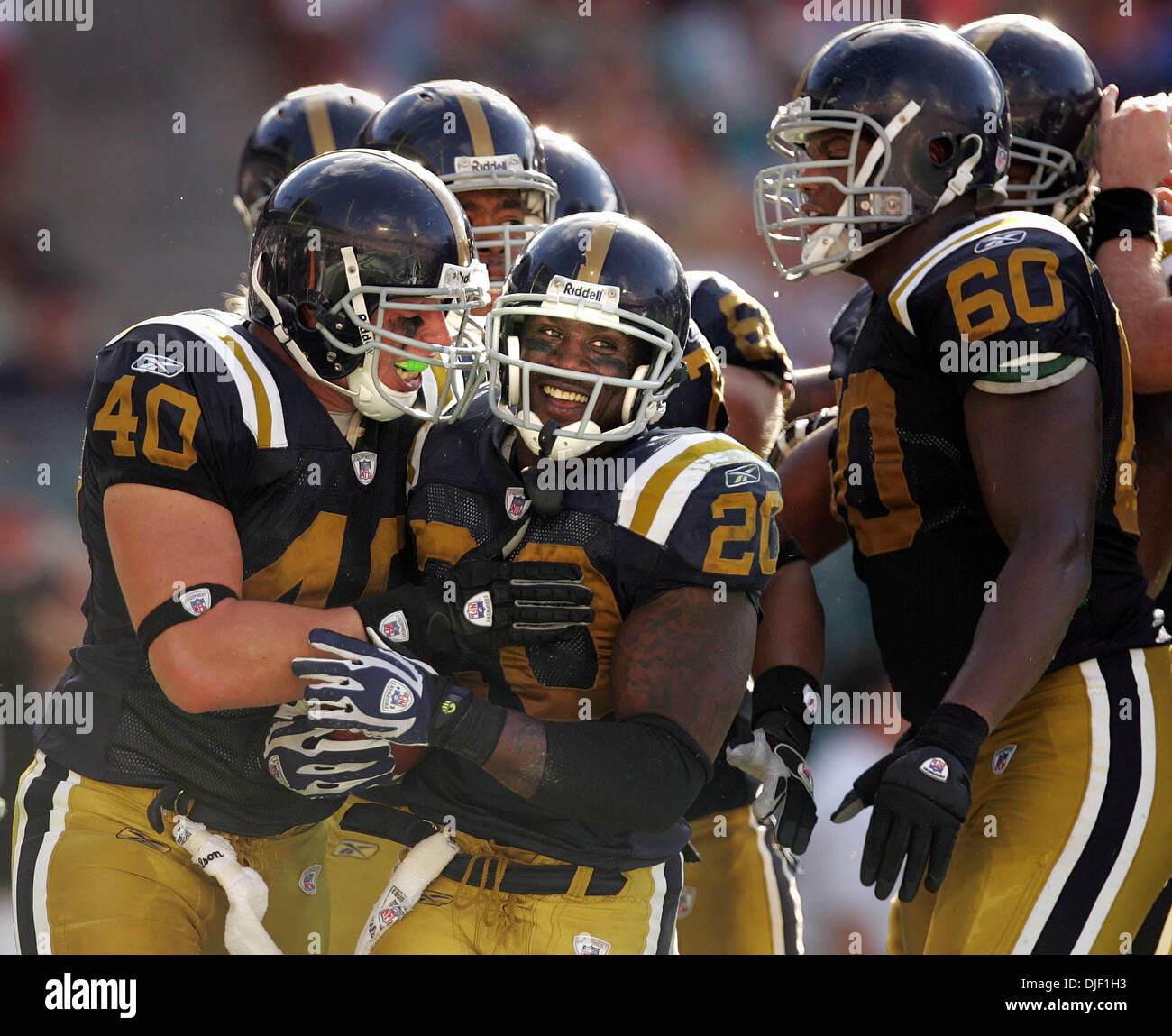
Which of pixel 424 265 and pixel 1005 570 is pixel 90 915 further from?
pixel 1005 570

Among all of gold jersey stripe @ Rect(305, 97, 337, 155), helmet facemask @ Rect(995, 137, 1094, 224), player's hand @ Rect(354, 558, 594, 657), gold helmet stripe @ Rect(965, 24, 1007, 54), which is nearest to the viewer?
player's hand @ Rect(354, 558, 594, 657)

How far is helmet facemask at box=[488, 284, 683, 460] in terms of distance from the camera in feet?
7.63

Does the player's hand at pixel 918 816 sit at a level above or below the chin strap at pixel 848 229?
below

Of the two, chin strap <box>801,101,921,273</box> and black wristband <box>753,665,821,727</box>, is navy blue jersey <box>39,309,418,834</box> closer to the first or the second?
black wristband <box>753,665,821,727</box>

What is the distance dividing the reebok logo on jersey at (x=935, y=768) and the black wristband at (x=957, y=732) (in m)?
0.03

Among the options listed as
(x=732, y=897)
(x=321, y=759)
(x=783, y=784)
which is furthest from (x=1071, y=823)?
(x=321, y=759)

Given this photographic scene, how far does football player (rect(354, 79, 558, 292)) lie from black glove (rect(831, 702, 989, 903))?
150 cm

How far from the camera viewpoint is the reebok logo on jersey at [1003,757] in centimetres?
241

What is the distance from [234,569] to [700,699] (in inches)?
29.4

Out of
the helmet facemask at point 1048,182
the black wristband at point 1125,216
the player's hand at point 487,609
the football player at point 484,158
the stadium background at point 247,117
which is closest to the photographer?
the player's hand at point 487,609

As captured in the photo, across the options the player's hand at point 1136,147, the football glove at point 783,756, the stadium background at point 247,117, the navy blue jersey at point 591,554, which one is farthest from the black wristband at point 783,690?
the stadium background at point 247,117

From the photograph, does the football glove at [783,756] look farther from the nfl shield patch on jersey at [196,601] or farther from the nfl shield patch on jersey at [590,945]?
the nfl shield patch on jersey at [196,601]

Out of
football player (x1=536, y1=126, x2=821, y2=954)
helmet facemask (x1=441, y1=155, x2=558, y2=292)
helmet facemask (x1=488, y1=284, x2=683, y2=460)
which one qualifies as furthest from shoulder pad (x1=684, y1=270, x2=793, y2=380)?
helmet facemask (x1=488, y1=284, x2=683, y2=460)

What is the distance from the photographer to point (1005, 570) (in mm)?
2273
